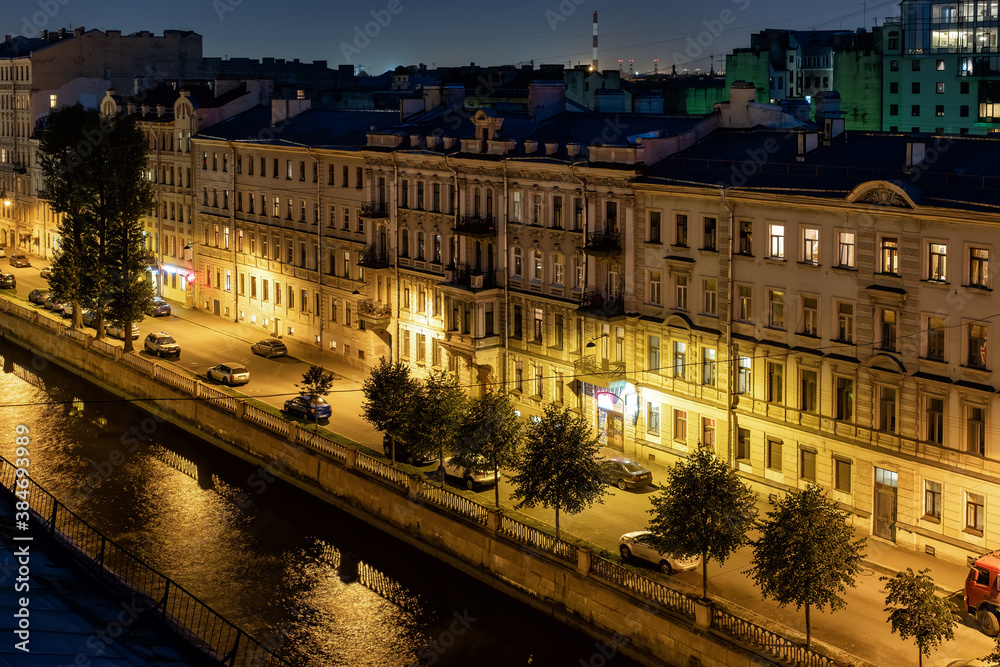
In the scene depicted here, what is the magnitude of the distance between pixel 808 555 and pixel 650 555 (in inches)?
259

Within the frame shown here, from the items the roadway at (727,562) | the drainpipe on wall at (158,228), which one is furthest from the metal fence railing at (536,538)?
the drainpipe on wall at (158,228)

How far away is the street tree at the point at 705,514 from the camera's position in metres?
32.8

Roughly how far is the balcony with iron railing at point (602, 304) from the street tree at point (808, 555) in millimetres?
16996

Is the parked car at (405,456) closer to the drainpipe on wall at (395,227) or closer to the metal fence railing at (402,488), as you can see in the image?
the metal fence railing at (402,488)

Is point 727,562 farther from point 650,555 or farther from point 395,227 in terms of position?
point 395,227

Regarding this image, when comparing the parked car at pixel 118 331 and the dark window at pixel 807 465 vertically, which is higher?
the parked car at pixel 118 331

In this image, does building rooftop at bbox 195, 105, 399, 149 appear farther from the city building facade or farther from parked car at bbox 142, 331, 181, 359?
the city building facade

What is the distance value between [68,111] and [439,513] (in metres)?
40.4

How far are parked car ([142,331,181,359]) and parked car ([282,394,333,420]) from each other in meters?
12.9

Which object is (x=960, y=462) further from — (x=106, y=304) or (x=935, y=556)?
(x=106, y=304)

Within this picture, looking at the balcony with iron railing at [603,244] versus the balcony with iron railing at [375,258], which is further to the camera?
the balcony with iron railing at [375,258]

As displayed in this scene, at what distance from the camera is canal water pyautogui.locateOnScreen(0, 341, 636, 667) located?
1359 inches

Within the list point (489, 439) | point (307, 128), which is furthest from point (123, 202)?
point (489, 439)

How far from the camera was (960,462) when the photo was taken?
117 ft
